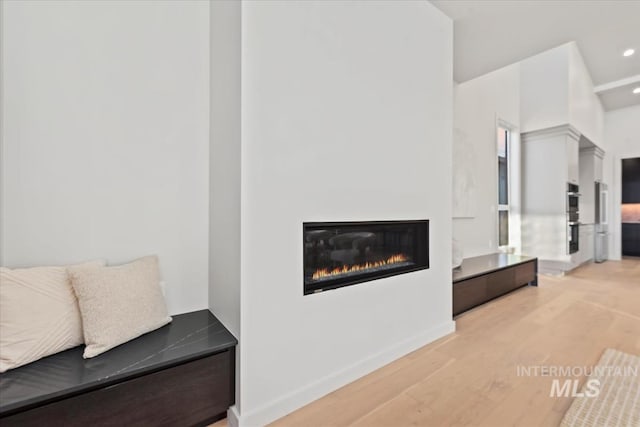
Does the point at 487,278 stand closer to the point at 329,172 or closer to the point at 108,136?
the point at 329,172

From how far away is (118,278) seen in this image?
150 cm

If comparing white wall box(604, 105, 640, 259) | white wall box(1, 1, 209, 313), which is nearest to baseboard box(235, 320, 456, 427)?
white wall box(1, 1, 209, 313)

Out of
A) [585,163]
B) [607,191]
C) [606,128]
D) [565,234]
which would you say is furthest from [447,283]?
[606,128]

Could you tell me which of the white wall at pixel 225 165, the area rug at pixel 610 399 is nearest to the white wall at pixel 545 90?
the area rug at pixel 610 399

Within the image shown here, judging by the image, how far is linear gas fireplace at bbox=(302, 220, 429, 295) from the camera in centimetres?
183

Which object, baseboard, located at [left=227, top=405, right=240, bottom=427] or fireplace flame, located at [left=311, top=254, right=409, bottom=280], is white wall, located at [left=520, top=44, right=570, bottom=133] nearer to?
fireplace flame, located at [left=311, top=254, right=409, bottom=280]

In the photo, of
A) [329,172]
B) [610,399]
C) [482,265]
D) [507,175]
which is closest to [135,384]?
[329,172]

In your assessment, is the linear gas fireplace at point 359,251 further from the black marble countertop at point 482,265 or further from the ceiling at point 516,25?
the ceiling at point 516,25

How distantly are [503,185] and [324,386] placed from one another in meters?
5.13

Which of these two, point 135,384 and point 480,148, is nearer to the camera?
point 135,384

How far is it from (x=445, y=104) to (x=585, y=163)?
620cm

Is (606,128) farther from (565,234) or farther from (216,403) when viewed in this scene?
(216,403)

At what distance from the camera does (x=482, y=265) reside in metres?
3.81

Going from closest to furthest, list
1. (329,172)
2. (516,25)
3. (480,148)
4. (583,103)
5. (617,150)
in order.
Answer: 1. (329,172)
2. (516,25)
3. (480,148)
4. (583,103)
5. (617,150)
